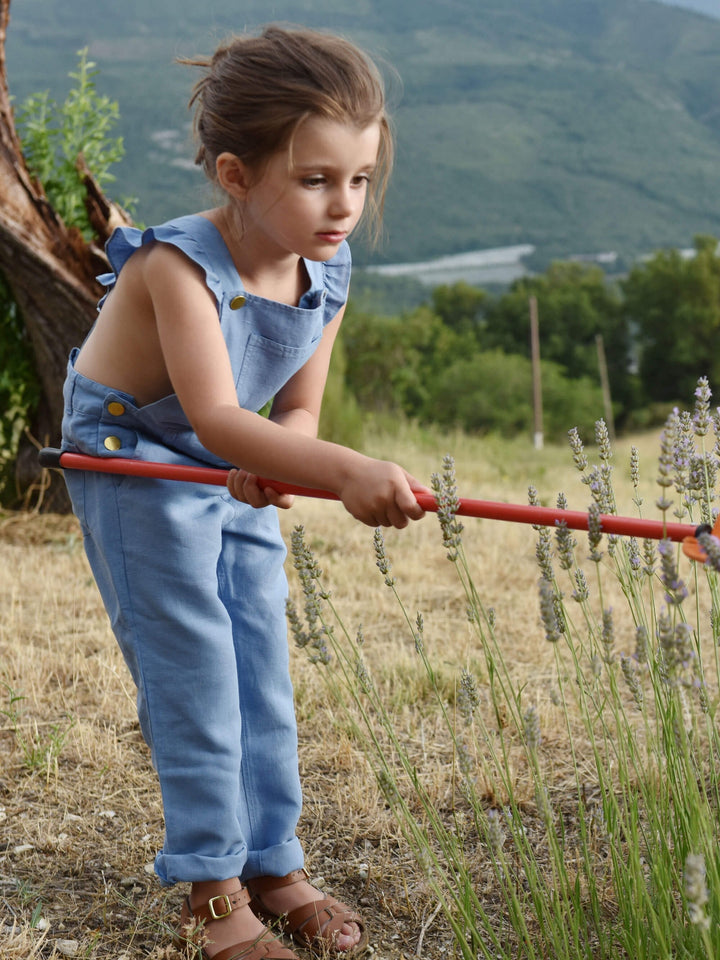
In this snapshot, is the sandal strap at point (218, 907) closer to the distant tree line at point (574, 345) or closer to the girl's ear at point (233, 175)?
the girl's ear at point (233, 175)

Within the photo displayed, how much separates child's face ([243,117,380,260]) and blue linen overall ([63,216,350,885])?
5.4 inches

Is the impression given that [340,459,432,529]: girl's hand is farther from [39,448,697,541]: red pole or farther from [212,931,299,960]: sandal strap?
[212,931,299,960]: sandal strap

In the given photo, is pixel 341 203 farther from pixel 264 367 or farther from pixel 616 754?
pixel 616 754

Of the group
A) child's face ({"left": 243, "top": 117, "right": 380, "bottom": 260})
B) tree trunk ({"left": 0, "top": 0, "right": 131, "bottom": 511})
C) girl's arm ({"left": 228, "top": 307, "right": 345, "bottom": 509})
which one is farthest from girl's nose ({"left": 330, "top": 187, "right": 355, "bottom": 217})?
tree trunk ({"left": 0, "top": 0, "right": 131, "bottom": 511})

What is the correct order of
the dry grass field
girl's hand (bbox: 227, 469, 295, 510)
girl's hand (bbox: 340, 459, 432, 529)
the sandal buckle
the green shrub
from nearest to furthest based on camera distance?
girl's hand (bbox: 340, 459, 432, 529)
girl's hand (bbox: 227, 469, 295, 510)
the sandal buckle
the dry grass field
the green shrub

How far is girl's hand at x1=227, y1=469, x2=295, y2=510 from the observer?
1424 millimetres

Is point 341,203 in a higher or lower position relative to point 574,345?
lower

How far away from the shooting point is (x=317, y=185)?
147 cm

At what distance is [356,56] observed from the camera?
160cm

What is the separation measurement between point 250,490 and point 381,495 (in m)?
Answer: 0.27

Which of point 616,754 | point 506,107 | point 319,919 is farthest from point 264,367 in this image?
point 506,107

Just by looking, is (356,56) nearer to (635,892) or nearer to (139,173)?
(635,892)

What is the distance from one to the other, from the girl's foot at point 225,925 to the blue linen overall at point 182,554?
1.6 inches

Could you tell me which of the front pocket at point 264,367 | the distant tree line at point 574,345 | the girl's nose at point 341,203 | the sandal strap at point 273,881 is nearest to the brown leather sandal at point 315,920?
the sandal strap at point 273,881
